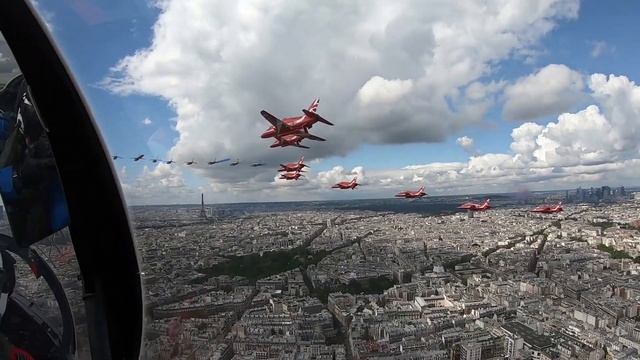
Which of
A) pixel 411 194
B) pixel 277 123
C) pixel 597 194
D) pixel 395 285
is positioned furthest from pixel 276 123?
pixel 597 194

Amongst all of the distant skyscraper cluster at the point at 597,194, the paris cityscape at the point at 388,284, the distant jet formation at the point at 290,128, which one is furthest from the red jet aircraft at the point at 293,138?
the distant skyscraper cluster at the point at 597,194

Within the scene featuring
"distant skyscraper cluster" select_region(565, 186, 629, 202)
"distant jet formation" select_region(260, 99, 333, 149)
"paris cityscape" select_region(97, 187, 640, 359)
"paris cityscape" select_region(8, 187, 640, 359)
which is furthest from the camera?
"distant skyscraper cluster" select_region(565, 186, 629, 202)

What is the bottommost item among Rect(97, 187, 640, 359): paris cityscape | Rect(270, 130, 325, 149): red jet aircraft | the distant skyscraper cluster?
Rect(97, 187, 640, 359): paris cityscape

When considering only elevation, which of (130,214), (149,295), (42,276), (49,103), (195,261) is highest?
(49,103)

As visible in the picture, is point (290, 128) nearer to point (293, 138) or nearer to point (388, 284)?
point (293, 138)

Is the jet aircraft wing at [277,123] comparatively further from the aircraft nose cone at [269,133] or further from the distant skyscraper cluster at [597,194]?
the distant skyscraper cluster at [597,194]

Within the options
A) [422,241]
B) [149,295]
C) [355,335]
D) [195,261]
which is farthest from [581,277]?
[149,295]

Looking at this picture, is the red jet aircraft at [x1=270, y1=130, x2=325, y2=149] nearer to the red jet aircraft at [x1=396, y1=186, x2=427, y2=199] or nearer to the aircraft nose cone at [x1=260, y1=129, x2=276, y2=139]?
the aircraft nose cone at [x1=260, y1=129, x2=276, y2=139]

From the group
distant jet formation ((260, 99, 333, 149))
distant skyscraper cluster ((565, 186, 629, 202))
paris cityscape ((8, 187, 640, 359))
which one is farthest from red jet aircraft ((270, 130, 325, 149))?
distant skyscraper cluster ((565, 186, 629, 202))

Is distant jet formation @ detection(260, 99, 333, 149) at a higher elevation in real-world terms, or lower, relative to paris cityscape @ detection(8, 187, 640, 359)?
higher

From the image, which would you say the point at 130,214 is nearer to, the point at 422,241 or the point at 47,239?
the point at 47,239

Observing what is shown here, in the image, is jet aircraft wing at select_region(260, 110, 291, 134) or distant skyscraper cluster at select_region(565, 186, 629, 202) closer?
jet aircraft wing at select_region(260, 110, 291, 134)
